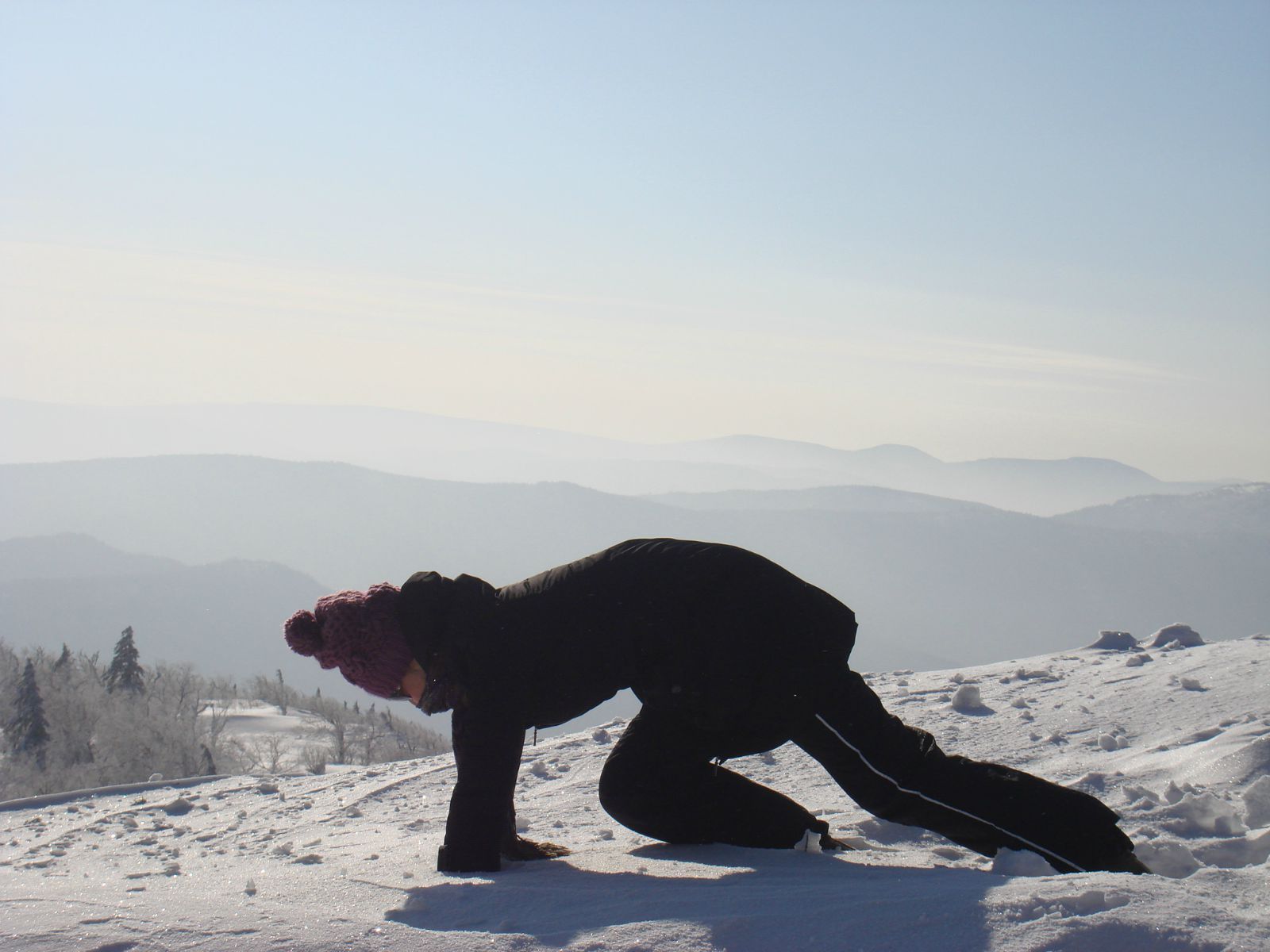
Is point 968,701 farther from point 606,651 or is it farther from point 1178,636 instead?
point 606,651

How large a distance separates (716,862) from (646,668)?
1.76 ft

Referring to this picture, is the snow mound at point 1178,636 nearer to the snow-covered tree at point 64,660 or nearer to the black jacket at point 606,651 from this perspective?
the black jacket at point 606,651

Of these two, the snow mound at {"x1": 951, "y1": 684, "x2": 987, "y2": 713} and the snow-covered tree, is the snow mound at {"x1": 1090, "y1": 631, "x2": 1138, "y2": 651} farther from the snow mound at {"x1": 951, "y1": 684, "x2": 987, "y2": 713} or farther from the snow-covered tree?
the snow-covered tree

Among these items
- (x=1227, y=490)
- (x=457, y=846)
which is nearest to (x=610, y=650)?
Answer: (x=457, y=846)

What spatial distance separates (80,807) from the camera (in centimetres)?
511

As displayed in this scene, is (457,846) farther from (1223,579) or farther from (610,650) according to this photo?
(1223,579)

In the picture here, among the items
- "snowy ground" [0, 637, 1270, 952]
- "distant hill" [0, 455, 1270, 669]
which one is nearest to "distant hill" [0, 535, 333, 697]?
"distant hill" [0, 455, 1270, 669]

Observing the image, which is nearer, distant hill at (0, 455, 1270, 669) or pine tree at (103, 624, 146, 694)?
pine tree at (103, 624, 146, 694)

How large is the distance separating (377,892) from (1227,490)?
107 m

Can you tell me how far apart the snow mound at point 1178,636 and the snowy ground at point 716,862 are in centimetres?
65

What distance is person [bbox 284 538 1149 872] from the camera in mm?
2670

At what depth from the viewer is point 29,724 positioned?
7.84 m

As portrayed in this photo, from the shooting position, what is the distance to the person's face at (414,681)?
109 inches

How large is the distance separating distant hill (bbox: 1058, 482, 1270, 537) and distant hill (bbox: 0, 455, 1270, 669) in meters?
1.16
